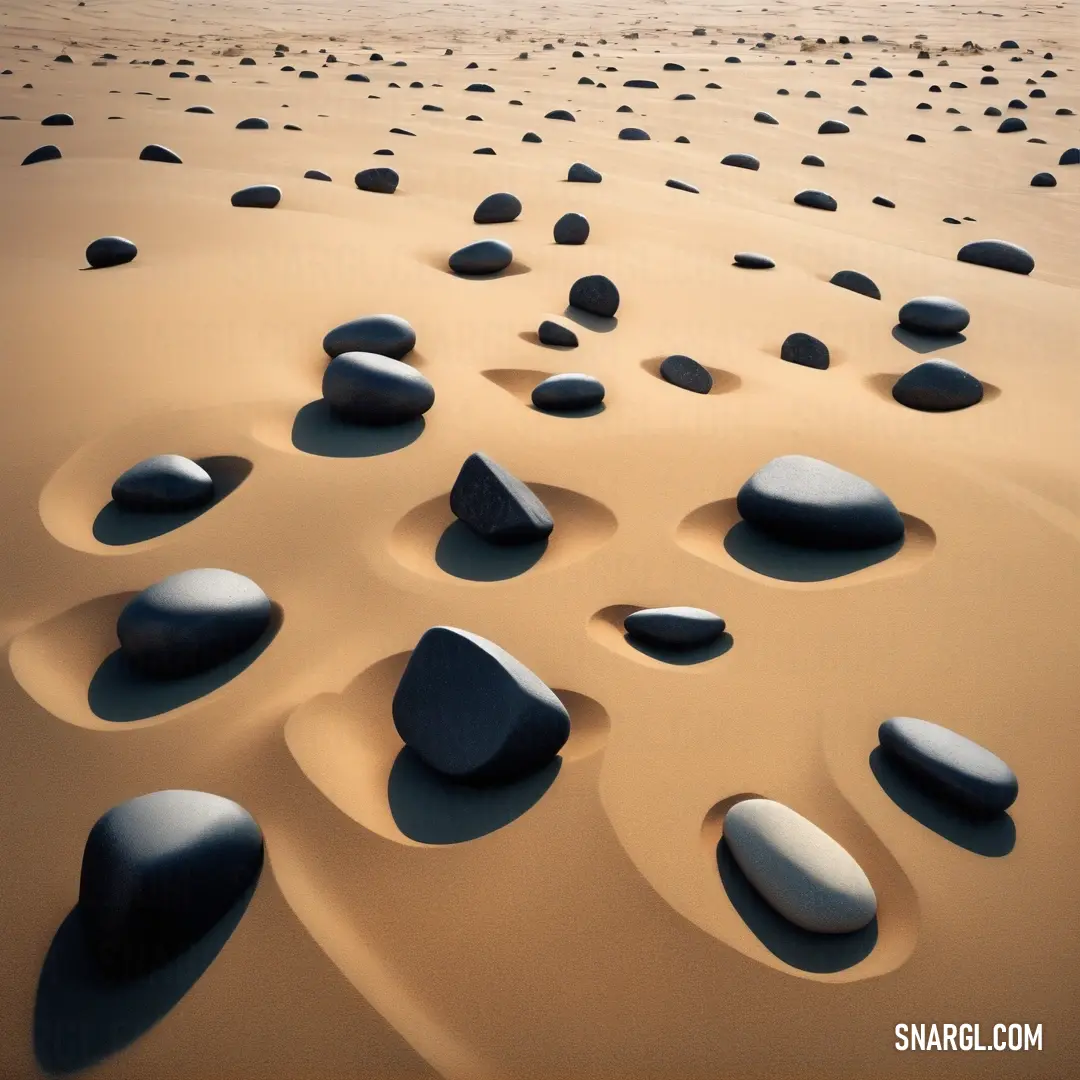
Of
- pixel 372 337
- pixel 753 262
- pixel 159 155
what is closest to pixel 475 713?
pixel 372 337

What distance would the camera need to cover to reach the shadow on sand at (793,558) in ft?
3.74

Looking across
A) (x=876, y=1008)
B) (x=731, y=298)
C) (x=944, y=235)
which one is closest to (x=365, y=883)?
(x=876, y=1008)

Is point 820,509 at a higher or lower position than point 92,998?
higher

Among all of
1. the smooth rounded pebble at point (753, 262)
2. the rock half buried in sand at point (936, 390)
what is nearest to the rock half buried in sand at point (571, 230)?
the smooth rounded pebble at point (753, 262)

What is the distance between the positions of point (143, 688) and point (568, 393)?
30.8 inches

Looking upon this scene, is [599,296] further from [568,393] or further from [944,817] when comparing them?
[944,817]

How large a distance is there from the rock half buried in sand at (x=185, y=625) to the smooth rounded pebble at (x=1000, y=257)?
2.43 meters

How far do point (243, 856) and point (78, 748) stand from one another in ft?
0.80

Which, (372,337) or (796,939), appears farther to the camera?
(372,337)

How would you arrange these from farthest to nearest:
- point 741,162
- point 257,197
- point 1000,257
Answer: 1. point 741,162
2. point 1000,257
3. point 257,197

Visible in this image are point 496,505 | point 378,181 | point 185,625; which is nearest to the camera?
point 185,625

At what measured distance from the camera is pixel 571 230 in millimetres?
2307

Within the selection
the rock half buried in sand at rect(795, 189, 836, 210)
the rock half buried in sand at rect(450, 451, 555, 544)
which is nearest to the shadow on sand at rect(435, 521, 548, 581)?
the rock half buried in sand at rect(450, 451, 555, 544)

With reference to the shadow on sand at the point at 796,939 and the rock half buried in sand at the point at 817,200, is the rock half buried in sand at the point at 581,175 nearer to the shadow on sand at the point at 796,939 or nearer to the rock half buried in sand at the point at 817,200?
the rock half buried in sand at the point at 817,200
